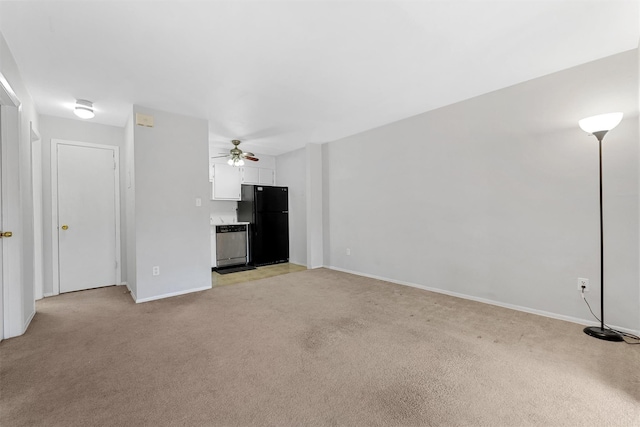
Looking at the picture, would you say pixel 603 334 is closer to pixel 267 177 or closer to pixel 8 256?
pixel 8 256

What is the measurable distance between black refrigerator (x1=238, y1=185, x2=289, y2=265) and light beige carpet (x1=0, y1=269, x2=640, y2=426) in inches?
103

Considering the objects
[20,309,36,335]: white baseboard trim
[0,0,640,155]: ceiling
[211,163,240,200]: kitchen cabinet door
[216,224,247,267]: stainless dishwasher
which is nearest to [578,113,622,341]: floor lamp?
[0,0,640,155]: ceiling

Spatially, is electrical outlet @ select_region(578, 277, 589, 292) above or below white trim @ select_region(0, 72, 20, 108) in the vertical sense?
below

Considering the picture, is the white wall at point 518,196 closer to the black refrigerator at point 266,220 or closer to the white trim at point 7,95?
the black refrigerator at point 266,220

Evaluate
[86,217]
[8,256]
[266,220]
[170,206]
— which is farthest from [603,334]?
[86,217]

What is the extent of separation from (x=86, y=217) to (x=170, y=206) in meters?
1.50

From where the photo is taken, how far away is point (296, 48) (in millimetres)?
2277

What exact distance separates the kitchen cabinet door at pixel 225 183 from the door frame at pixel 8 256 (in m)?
3.15

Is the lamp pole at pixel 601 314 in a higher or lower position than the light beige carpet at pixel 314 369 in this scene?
higher

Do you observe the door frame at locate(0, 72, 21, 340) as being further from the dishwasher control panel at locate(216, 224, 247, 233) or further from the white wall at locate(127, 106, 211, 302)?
the dishwasher control panel at locate(216, 224, 247, 233)

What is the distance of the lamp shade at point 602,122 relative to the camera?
86.1 inches

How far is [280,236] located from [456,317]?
13.1 ft

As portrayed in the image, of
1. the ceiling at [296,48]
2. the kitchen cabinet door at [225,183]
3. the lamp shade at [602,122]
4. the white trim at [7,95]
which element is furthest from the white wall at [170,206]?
the lamp shade at [602,122]

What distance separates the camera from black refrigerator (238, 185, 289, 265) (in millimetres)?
5707
